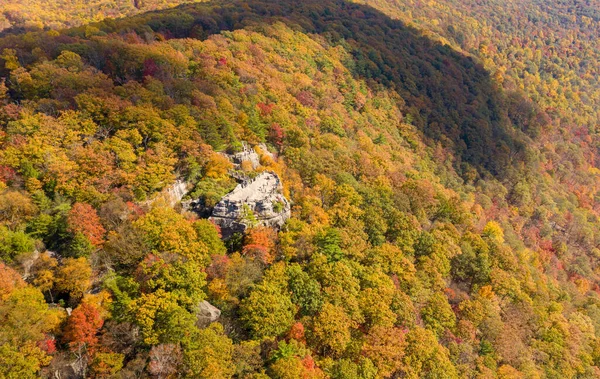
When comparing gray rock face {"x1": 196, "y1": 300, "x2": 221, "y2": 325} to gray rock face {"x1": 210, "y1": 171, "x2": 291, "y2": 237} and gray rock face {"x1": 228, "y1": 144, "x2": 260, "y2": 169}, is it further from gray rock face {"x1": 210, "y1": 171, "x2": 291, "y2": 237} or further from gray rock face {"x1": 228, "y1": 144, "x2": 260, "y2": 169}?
gray rock face {"x1": 228, "y1": 144, "x2": 260, "y2": 169}

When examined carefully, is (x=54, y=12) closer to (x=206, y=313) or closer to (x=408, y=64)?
(x=408, y=64)

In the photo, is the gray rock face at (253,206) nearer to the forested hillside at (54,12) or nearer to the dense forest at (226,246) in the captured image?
the dense forest at (226,246)

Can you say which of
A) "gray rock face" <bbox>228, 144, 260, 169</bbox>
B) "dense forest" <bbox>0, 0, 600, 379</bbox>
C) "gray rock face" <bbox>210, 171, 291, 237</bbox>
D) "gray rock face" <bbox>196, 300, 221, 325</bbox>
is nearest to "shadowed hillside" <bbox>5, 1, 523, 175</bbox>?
"dense forest" <bbox>0, 0, 600, 379</bbox>

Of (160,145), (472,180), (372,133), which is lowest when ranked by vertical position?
(472,180)

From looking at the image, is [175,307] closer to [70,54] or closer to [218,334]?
[218,334]

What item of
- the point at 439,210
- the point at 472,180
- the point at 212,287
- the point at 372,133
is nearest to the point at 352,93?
the point at 372,133

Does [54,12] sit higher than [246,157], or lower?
lower

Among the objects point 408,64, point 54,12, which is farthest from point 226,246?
point 54,12
